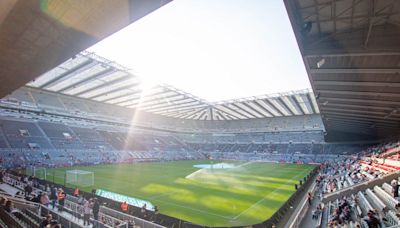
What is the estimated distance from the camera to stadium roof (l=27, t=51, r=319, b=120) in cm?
3466

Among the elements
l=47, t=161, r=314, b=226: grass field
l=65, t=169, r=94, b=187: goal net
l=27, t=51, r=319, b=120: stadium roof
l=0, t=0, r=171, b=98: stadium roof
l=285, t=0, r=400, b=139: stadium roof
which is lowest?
l=47, t=161, r=314, b=226: grass field

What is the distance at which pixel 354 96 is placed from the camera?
20250 mm

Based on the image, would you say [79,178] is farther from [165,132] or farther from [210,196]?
[165,132]

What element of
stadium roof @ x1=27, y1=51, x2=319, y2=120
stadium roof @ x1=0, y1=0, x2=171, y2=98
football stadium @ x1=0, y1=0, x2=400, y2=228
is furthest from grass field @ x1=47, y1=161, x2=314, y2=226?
stadium roof @ x1=27, y1=51, x2=319, y2=120

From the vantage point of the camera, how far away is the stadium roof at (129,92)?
34656mm

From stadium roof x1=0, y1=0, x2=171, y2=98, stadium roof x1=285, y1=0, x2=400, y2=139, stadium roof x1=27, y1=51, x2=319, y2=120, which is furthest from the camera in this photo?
stadium roof x1=27, y1=51, x2=319, y2=120

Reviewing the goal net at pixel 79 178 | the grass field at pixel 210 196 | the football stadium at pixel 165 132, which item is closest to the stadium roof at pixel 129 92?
the football stadium at pixel 165 132

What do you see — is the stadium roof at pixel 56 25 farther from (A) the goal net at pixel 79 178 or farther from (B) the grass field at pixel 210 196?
(A) the goal net at pixel 79 178

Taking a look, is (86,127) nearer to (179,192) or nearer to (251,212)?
(179,192)

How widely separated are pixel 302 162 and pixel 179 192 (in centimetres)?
4171

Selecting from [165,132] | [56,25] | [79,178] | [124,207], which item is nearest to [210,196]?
[124,207]

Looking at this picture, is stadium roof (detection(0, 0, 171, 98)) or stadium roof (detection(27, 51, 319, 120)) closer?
stadium roof (detection(0, 0, 171, 98))

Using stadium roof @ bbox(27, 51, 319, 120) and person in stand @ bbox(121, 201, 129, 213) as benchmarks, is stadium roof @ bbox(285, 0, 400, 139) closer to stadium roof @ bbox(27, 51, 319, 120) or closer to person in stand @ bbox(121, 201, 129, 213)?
person in stand @ bbox(121, 201, 129, 213)

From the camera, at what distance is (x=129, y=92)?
47875mm
